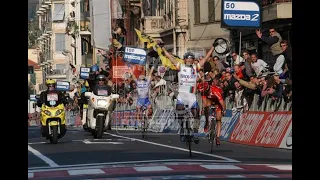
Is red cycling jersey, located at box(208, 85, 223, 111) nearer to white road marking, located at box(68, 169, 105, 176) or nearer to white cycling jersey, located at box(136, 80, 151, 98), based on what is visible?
white road marking, located at box(68, 169, 105, 176)

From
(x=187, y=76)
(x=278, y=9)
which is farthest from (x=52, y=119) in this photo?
(x=278, y=9)

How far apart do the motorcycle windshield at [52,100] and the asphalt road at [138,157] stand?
963 mm

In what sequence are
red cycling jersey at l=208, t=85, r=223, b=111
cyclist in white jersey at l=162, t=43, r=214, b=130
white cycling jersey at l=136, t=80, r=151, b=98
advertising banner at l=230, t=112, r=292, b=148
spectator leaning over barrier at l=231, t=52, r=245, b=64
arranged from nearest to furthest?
red cycling jersey at l=208, t=85, r=223, b=111 < cyclist in white jersey at l=162, t=43, r=214, b=130 < advertising banner at l=230, t=112, r=292, b=148 < spectator leaning over barrier at l=231, t=52, r=245, b=64 < white cycling jersey at l=136, t=80, r=151, b=98

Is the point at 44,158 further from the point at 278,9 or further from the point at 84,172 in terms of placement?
the point at 278,9

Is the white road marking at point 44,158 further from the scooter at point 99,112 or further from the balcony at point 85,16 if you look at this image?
the balcony at point 85,16

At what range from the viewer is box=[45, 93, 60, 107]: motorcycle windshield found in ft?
76.3

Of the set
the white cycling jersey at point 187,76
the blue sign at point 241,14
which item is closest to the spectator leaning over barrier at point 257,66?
the white cycling jersey at point 187,76

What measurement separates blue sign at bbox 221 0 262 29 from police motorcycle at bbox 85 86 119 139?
4934 mm

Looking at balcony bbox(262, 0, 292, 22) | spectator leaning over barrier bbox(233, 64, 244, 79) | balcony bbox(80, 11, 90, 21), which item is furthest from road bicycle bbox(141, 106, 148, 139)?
balcony bbox(80, 11, 90, 21)

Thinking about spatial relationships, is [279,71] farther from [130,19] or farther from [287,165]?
[130,19]

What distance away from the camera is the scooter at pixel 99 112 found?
24109 mm

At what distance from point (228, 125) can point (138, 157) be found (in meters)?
7.16
